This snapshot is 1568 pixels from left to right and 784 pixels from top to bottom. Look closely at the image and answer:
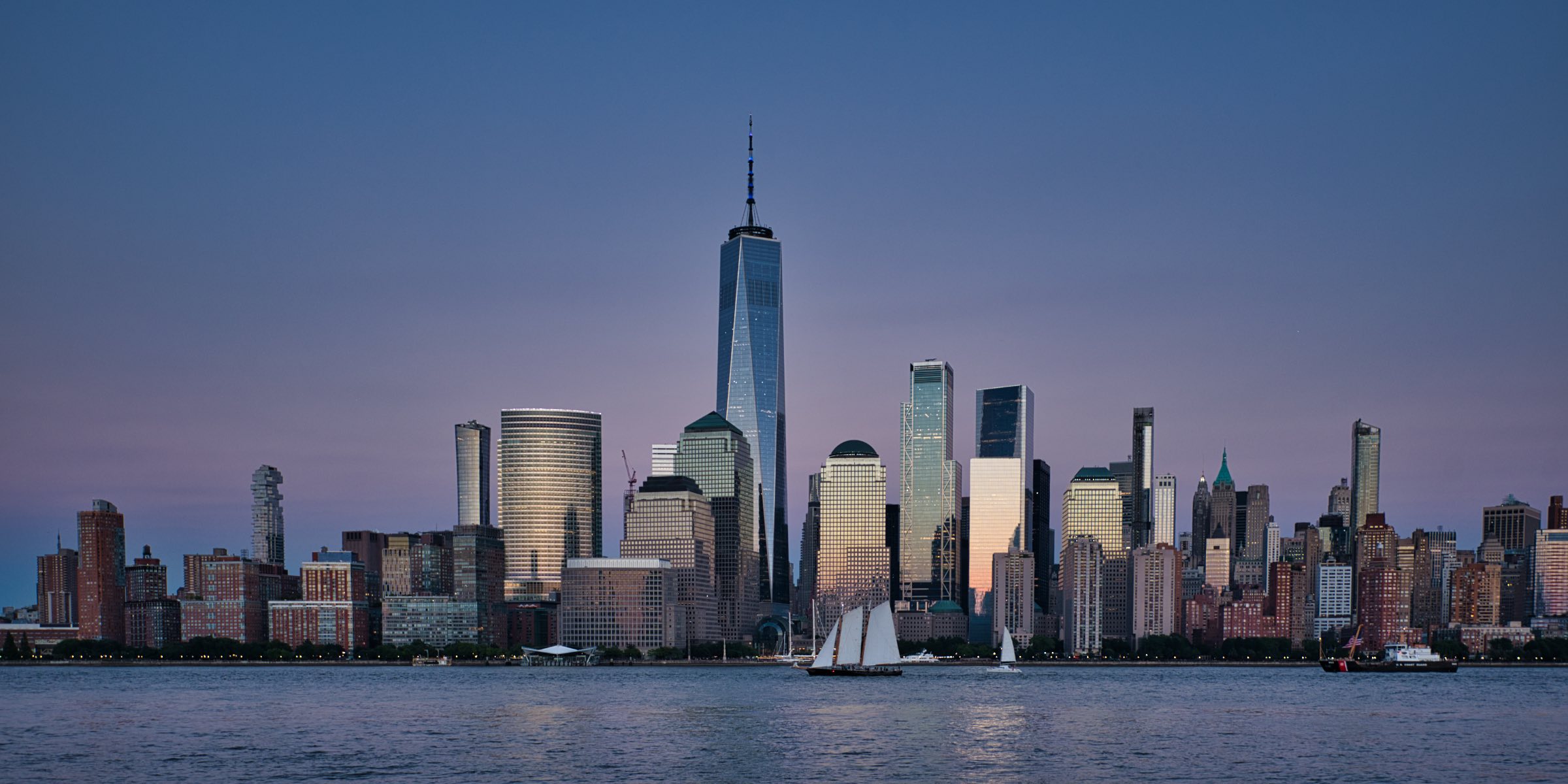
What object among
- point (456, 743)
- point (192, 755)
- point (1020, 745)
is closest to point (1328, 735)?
point (1020, 745)

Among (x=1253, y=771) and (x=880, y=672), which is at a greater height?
(x=880, y=672)

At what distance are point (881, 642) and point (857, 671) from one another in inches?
302

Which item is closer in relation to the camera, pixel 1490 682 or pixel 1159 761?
pixel 1159 761

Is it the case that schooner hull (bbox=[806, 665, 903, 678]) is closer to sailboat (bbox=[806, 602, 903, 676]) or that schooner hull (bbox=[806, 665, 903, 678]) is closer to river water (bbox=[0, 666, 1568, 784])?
sailboat (bbox=[806, 602, 903, 676])

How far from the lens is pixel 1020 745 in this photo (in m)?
84.7

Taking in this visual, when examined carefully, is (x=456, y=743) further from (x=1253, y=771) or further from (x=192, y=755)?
(x=1253, y=771)

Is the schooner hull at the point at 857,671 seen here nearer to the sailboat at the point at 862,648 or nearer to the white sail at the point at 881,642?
the sailboat at the point at 862,648

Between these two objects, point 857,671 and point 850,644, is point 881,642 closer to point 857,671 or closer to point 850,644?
point 857,671

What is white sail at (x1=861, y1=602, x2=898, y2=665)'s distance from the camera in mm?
178125

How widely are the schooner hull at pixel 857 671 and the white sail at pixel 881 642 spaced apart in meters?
3.58

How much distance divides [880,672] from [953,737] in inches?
3838

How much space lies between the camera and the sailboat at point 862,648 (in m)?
179

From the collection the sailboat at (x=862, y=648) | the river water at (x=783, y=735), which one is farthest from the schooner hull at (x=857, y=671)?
the river water at (x=783, y=735)

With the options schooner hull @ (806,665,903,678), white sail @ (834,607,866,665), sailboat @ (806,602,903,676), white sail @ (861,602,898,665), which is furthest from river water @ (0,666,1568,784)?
white sail @ (834,607,866,665)
